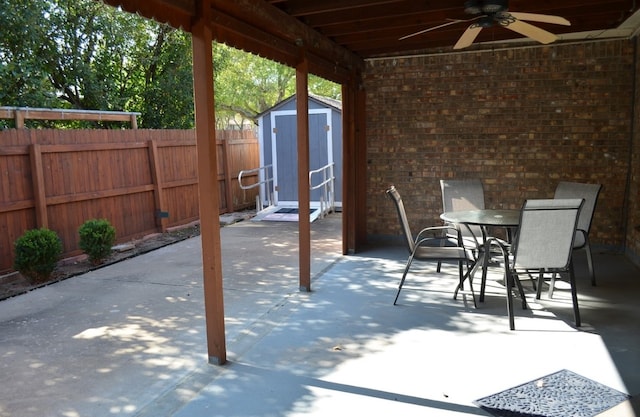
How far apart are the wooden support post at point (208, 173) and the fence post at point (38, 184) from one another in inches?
149

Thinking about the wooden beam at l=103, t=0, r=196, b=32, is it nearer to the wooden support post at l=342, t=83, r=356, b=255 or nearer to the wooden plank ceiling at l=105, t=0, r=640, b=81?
the wooden plank ceiling at l=105, t=0, r=640, b=81

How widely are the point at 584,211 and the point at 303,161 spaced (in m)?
2.88

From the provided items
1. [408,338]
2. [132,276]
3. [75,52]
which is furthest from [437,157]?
[75,52]

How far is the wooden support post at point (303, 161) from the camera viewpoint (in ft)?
15.4

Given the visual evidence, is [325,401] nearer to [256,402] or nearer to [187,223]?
[256,402]

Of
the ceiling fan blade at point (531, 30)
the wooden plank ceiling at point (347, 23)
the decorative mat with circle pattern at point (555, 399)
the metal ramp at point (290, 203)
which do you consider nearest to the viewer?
the decorative mat with circle pattern at point (555, 399)

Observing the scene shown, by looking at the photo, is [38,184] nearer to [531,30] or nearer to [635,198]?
[531,30]

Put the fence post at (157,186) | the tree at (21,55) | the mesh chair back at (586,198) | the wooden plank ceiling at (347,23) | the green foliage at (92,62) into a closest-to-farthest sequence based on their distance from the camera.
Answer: the wooden plank ceiling at (347,23) < the mesh chair back at (586,198) < the tree at (21,55) < the green foliage at (92,62) < the fence post at (157,186)

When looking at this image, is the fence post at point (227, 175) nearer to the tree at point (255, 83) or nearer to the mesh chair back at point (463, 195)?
the mesh chair back at point (463, 195)

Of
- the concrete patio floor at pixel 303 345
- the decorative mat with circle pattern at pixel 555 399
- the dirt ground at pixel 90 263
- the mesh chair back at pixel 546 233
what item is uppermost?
the mesh chair back at pixel 546 233

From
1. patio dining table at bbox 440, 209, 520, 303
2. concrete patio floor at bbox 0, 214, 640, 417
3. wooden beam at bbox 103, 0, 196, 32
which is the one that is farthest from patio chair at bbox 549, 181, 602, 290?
wooden beam at bbox 103, 0, 196, 32

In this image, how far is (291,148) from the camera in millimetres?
10297

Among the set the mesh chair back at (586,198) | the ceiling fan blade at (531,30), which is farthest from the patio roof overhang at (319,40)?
the mesh chair back at (586,198)

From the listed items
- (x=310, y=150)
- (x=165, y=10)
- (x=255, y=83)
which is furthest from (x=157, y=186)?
(x=255, y=83)
